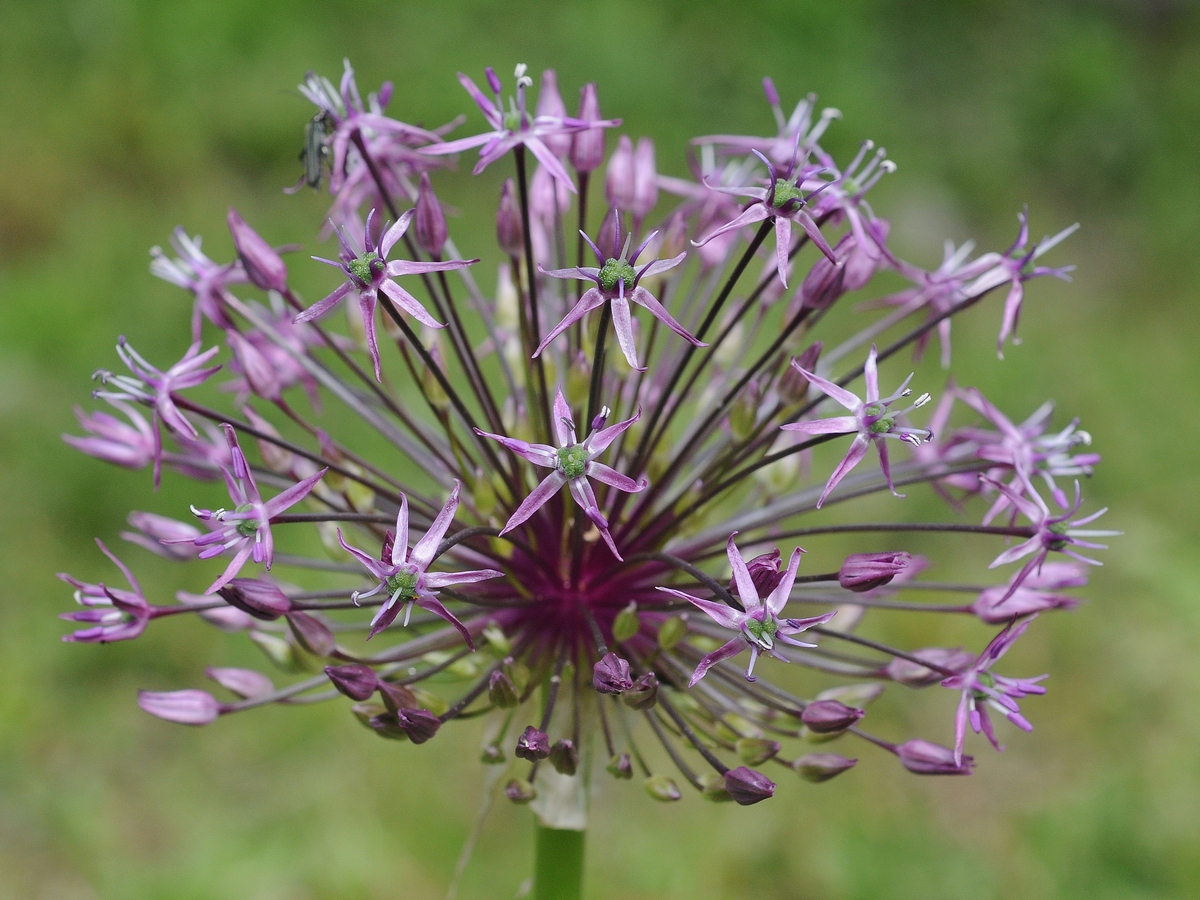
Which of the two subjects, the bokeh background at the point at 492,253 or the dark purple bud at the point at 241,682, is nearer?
the dark purple bud at the point at 241,682

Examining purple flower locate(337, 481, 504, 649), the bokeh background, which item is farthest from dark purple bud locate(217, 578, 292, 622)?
the bokeh background

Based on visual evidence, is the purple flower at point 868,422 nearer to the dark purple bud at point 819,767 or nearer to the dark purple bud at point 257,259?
the dark purple bud at point 819,767

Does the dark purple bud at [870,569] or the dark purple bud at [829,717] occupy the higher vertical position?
the dark purple bud at [870,569]

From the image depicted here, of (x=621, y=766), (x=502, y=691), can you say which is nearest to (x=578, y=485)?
(x=502, y=691)

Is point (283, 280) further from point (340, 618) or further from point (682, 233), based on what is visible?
point (340, 618)

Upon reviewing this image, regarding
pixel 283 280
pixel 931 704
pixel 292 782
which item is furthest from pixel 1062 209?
pixel 283 280

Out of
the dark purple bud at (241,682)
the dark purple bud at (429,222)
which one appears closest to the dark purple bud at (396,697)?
the dark purple bud at (241,682)
